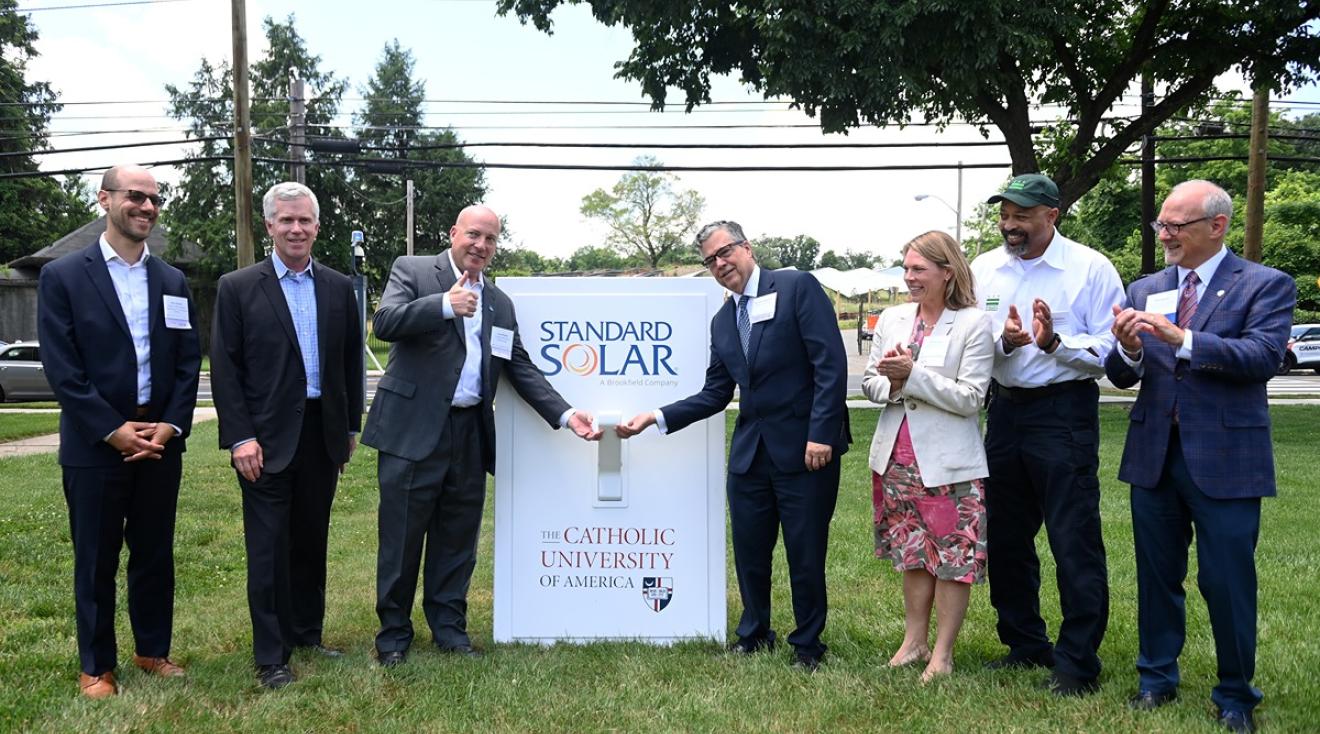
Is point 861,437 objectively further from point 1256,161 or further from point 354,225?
point 354,225

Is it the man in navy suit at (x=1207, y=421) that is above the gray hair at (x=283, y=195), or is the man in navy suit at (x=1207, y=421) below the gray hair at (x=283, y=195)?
below

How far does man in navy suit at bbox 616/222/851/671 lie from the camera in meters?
4.53

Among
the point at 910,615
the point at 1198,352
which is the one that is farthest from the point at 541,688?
the point at 1198,352

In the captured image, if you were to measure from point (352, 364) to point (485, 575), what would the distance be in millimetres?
2587

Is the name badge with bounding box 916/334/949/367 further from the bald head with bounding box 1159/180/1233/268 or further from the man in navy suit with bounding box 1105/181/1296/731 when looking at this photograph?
the bald head with bounding box 1159/180/1233/268

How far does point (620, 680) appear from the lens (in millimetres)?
4332

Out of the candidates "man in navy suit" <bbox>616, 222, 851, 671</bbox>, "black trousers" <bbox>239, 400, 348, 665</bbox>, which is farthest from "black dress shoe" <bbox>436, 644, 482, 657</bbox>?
"man in navy suit" <bbox>616, 222, 851, 671</bbox>

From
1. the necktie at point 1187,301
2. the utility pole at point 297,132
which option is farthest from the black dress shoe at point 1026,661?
the utility pole at point 297,132

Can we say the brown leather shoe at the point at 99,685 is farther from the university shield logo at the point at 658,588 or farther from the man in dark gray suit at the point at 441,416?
the university shield logo at the point at 658,588

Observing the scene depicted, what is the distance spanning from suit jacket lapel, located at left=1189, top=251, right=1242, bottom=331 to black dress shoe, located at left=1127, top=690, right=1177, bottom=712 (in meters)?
1.36

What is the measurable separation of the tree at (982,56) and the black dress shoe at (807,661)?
409 inches

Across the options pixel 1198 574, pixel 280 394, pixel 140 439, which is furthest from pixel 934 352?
pixel 140 439

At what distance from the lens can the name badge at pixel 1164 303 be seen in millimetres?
3783

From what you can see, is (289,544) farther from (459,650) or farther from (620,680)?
(620,680)
